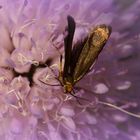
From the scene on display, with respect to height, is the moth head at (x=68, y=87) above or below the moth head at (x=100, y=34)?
below

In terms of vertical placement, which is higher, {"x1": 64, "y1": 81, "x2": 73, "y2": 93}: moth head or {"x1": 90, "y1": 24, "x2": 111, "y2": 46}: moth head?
{"x1": 90, "y1": 24, "x2": 111, "y2": 46}: moth head

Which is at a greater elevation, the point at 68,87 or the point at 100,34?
the point at 100,34

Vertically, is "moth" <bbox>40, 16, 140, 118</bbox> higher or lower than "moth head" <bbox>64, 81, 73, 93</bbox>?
higher

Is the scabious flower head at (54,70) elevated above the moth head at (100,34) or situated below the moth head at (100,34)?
below

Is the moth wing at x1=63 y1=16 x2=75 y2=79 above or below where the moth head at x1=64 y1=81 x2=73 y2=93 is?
above
